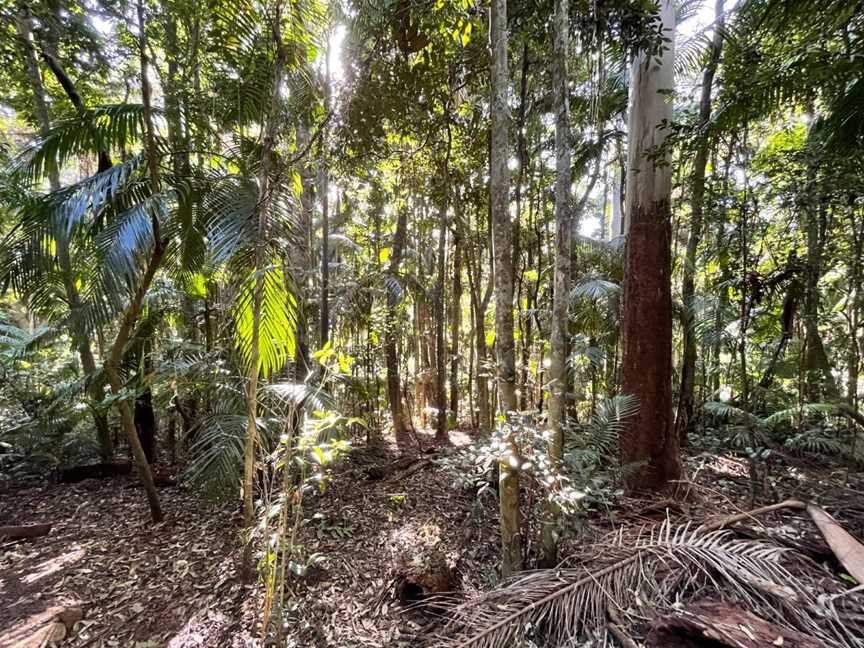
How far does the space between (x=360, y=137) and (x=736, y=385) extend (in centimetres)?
546

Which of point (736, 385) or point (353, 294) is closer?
point (736, 385)

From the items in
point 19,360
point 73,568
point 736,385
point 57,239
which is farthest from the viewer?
point 19,360

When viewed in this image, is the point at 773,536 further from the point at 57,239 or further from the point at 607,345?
the point at 57,239

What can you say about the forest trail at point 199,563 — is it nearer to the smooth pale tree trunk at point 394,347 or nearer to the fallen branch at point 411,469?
the fallen branch at point 411,469

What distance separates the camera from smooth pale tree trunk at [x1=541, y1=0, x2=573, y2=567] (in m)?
2.21

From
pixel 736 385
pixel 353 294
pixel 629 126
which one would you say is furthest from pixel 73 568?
pixel 736 385

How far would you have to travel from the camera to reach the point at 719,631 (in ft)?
4.65

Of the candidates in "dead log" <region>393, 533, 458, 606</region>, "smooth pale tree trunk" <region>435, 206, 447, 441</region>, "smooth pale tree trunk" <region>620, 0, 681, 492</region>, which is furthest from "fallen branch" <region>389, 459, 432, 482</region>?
"smooth pale tree trunk" <region>620, 0, 681, 492</region>

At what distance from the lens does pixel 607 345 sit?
19.0 feet

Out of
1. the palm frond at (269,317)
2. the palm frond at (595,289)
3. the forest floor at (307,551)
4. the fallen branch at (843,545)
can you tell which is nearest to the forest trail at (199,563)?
the forest floor at (307,551)

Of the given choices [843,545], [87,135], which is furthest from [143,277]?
[843,545]

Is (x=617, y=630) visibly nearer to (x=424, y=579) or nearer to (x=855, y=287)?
(x=424, y=579)

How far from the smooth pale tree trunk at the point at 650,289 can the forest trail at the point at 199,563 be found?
154 cm

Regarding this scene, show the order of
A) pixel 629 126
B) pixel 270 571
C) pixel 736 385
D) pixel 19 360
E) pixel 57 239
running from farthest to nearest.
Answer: pixel 19 360 < pixel 736 385 < pixel 629 126 < pixel 57 239 < pixel 270 571
